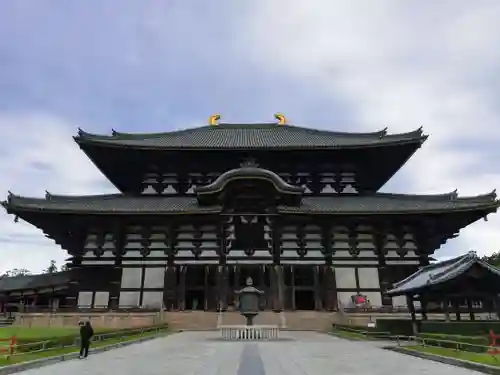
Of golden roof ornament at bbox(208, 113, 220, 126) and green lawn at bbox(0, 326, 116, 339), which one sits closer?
green lawn at bbox(0, 326, 116, 339)

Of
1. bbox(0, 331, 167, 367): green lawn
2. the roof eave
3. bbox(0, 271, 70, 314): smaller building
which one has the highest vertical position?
the roof eave

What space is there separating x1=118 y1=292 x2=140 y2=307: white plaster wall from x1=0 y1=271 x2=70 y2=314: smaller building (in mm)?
6807

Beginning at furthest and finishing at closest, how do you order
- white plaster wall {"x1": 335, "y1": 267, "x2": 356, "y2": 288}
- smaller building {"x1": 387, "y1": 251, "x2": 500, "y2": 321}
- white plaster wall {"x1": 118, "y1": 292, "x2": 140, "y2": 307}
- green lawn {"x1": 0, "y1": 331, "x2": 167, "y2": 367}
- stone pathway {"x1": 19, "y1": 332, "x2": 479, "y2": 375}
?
white plaster wall {"x1": 335, "y1": 267, "x2": 356, "y2": 288}
white plaster wall {"x1": 118, "y1": 292, "x2": 140, "y2": 307}
smaller building {"x1": 387, "y1": 251, "x2": 500, "y2": 321}
green lawn {"x1": 0, "y1": 331, "x2": 167, "y2": 367}
stone pathway {"x1": 19, "y1": 332, "x2": 479, "y2": 375}

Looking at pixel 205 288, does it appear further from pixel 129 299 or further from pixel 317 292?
pixel 317 292

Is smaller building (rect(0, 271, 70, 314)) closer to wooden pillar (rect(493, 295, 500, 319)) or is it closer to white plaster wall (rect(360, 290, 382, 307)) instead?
white plaster wall (rect(360, 290, 382, 307))

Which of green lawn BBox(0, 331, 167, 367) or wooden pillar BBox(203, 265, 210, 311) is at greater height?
wooden pillar BBox(203, 265, 210, 311)

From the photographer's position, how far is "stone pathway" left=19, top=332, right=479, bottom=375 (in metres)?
11.2

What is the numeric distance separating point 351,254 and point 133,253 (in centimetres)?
1614

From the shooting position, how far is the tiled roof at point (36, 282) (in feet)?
123

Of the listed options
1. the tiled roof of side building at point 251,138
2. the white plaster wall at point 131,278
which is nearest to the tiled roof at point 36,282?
the white plaster wall at point 131,278

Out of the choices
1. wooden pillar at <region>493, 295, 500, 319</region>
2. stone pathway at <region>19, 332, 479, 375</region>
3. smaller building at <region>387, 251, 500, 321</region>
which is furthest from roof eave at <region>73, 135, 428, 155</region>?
stone pathway at <region>19, 332, 479, 375</region>

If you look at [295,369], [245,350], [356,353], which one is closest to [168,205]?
[245,350]

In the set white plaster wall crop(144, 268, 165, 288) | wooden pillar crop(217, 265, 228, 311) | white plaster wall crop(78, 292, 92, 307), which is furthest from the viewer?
white plaster wall crop(144, 268, 165, 288)

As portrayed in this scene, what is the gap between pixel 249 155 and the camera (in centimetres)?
3697
